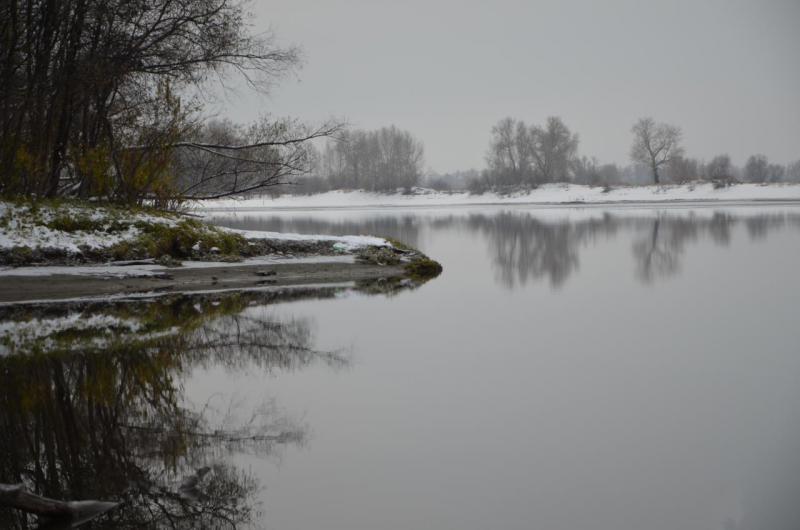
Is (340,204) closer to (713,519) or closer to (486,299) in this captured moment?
(486,299)

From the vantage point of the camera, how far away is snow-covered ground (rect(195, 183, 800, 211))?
5894cm

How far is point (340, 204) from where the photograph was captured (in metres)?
76.9

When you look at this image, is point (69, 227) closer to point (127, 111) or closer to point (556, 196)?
point (127, 111)

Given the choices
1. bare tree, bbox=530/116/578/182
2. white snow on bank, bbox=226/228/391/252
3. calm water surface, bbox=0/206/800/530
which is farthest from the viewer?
bare tree, bbox=530/116/578/182

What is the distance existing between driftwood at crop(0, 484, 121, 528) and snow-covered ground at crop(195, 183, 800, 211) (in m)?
45.5

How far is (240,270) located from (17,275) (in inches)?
134

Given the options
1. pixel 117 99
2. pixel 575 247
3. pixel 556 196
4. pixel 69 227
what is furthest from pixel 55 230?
pixel 556 196

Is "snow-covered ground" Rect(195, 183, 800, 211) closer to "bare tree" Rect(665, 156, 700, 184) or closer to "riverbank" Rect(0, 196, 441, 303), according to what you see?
"bare tree" Rect(665, 156, 700, 184)

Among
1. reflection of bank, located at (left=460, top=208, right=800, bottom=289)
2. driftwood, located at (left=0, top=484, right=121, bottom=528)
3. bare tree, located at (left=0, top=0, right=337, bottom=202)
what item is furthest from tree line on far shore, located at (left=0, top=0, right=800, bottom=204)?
driftwood, located at (left=0, top=484, right=121, bottom=528)

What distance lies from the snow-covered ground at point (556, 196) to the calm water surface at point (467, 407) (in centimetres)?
4106

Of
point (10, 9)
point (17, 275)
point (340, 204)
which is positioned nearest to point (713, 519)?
point (17, 275)

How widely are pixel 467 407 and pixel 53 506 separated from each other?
262 centimetres

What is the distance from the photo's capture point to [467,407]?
486 centimetres

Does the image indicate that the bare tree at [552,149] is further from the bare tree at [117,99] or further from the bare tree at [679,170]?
the bare tree at [117,99]
